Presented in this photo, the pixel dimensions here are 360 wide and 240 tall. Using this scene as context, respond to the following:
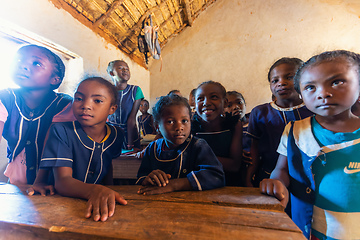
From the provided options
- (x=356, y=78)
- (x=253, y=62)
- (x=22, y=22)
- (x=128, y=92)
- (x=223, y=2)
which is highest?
(x=223, y=2)

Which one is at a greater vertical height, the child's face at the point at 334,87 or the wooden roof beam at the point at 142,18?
the wooden roof beam at the point at 142,18

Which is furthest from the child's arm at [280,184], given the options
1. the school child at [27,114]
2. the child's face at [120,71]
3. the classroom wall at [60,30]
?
the classroom wall at [60,30]

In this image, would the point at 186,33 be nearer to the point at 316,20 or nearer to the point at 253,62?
the point at 253,62

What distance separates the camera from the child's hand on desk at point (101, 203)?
0.59m

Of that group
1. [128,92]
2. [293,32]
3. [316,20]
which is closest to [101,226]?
[128,92]

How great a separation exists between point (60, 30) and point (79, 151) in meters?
2.77

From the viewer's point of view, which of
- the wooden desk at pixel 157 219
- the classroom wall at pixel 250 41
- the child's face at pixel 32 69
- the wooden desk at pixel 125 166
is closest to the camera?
the wooden desk at pixel 157 219

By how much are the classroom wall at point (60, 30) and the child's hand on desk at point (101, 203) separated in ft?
8.52

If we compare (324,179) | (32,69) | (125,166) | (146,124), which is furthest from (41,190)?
(146,124)

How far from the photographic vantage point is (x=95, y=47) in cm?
370

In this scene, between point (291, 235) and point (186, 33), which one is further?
point (186, 33)

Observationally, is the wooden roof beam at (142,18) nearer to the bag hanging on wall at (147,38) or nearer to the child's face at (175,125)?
the bag hanging on wall at (147,38)

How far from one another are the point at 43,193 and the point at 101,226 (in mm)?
497

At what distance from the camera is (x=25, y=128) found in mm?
1151
